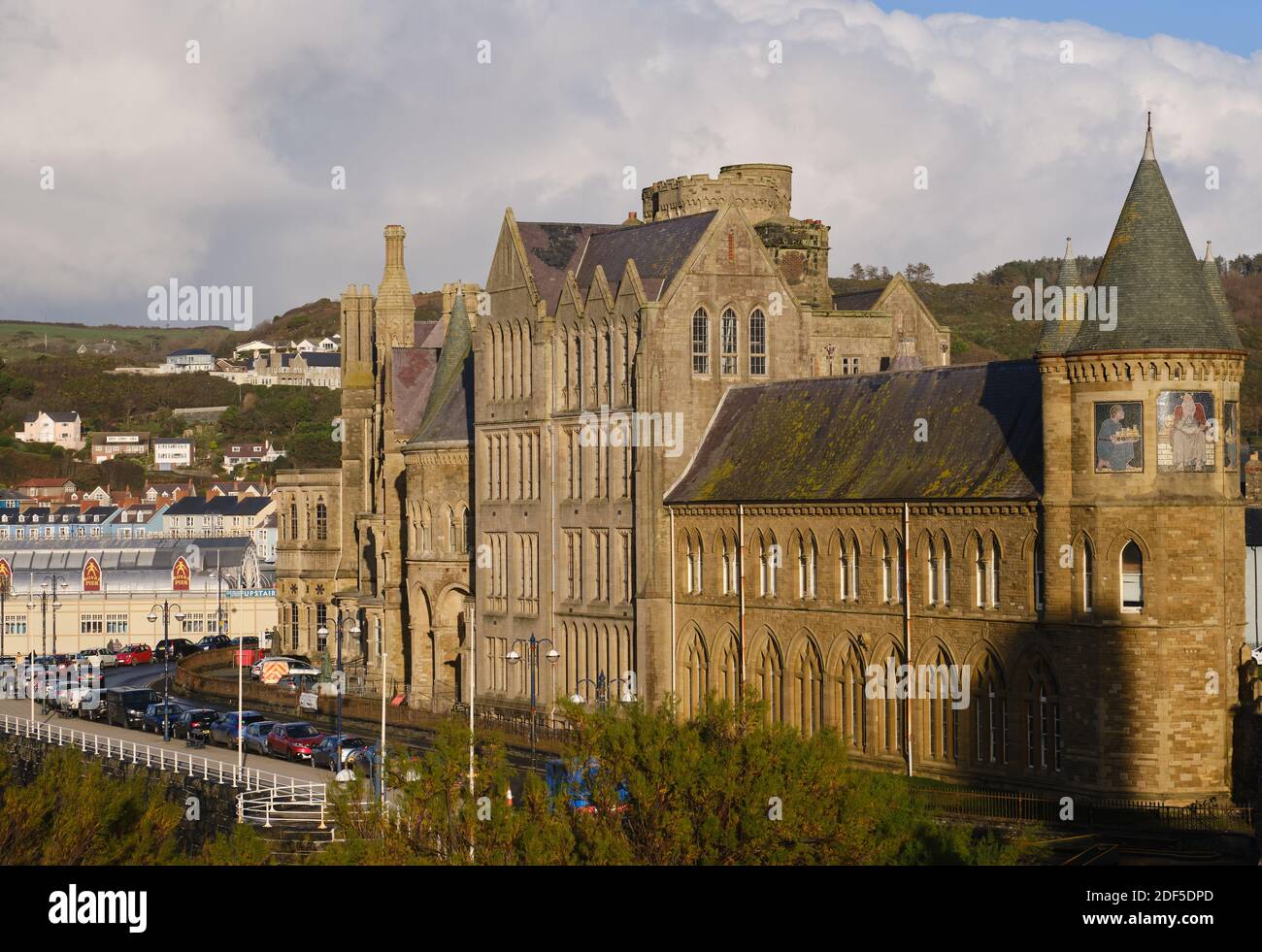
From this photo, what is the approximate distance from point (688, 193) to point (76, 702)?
33811mm

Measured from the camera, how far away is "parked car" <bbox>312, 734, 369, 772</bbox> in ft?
236

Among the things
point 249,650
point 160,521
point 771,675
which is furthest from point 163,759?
point 160,521

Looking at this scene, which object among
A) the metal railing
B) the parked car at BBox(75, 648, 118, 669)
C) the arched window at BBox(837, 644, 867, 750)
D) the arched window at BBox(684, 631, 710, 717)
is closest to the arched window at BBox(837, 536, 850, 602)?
the arched window at BBox(837, 644, 867, 750)

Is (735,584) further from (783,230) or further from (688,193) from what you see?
(688,193)

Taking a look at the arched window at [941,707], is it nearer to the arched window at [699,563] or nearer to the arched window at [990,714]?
the arched window at [990,714]

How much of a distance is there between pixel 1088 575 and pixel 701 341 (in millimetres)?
23962

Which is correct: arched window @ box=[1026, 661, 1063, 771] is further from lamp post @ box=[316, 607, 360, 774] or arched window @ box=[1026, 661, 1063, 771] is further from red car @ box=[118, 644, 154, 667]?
red car @ box=[118, 644, 154, 667]

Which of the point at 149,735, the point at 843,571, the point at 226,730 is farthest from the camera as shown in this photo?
the point at 149,735

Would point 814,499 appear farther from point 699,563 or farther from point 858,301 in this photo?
point 858,301

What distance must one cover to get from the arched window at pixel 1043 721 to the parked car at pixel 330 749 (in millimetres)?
21325

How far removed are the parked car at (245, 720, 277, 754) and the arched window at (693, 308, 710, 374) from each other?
Result: 63.1 ft

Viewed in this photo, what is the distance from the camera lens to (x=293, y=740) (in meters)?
75.7

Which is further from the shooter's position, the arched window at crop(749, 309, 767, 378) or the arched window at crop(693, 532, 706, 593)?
the arched window at crop(749, 309, 767, 378)
